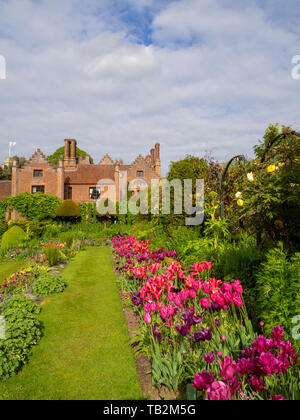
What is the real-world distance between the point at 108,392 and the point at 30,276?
5614 mm

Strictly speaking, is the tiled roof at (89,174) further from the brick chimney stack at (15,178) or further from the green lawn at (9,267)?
the green lawn at (9,267)

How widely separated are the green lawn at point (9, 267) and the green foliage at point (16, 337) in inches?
190

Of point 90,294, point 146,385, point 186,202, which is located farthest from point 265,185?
point 186,202

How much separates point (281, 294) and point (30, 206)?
2563cm

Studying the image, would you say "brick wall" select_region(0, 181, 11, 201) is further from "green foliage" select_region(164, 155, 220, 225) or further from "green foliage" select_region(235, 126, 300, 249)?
"green foliage" select_region(235, 126, 300, 249)

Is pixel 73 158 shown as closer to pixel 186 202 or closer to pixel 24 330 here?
pixel 186 202

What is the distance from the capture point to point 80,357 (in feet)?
12.3

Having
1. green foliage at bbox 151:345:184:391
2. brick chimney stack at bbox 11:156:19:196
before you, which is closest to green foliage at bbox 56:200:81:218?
brick chimney stack at bbox 11:156:19:196

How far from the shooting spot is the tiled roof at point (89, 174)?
104 feet

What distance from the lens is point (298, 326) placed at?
2725mm

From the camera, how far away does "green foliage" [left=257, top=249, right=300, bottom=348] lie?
9.46ft

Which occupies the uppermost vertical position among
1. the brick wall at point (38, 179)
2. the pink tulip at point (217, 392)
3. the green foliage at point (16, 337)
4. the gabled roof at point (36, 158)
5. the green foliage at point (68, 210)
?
the gabled roof at point (36, 158)

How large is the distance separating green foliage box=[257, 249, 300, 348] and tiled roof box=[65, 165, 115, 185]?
96.9 ft

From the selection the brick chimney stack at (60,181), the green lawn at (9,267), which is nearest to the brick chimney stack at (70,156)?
the brick chimney stack at (60,181)
